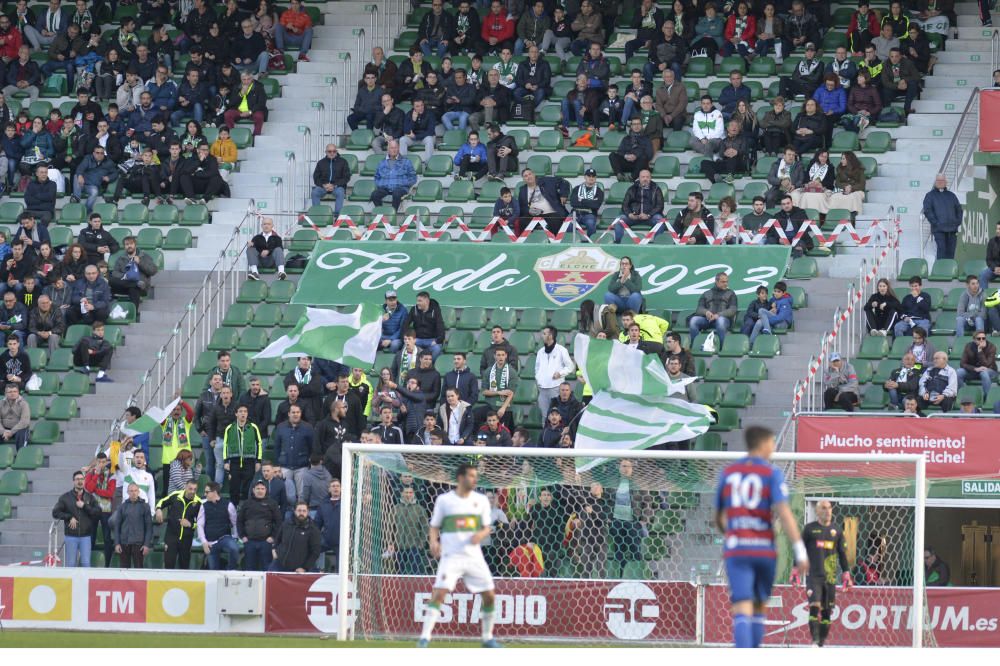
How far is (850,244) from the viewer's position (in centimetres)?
2594

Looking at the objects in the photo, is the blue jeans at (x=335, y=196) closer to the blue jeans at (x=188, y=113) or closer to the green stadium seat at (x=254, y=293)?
the green stadium seat at (x=254, y=293)

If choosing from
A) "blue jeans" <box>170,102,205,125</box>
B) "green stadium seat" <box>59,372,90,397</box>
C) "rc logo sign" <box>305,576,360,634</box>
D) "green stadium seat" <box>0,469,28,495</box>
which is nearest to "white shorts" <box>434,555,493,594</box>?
"rc logo sign" <box>305,576,360,634</box>

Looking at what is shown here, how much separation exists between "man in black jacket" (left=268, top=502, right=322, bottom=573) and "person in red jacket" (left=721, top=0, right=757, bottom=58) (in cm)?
1228

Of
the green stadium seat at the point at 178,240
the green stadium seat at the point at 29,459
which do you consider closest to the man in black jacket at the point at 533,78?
the green stadium seat at the point at 178,240

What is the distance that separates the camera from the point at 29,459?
23.8 meters

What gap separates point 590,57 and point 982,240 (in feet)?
21.4

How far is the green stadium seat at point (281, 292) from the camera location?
2603cm

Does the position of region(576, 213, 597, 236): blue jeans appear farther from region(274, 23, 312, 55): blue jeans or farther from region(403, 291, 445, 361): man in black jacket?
region(274, 23, 312, 55): blue jeans

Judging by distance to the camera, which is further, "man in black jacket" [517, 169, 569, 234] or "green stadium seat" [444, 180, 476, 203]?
"green stadium seat" [444, 180, 476, 203]

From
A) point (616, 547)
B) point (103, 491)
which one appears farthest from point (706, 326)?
point (103, 491)

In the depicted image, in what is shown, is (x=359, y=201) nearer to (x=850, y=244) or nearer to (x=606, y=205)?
(x=606, y=205)

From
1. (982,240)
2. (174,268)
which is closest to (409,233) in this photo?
(174,268)

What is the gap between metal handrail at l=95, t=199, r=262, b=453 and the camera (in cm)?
2453

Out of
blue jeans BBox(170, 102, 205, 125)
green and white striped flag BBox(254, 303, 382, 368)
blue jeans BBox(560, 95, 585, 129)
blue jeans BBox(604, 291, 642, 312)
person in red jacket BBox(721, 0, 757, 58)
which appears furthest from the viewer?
blue jeans BBox(170, 102, 205, 125)
